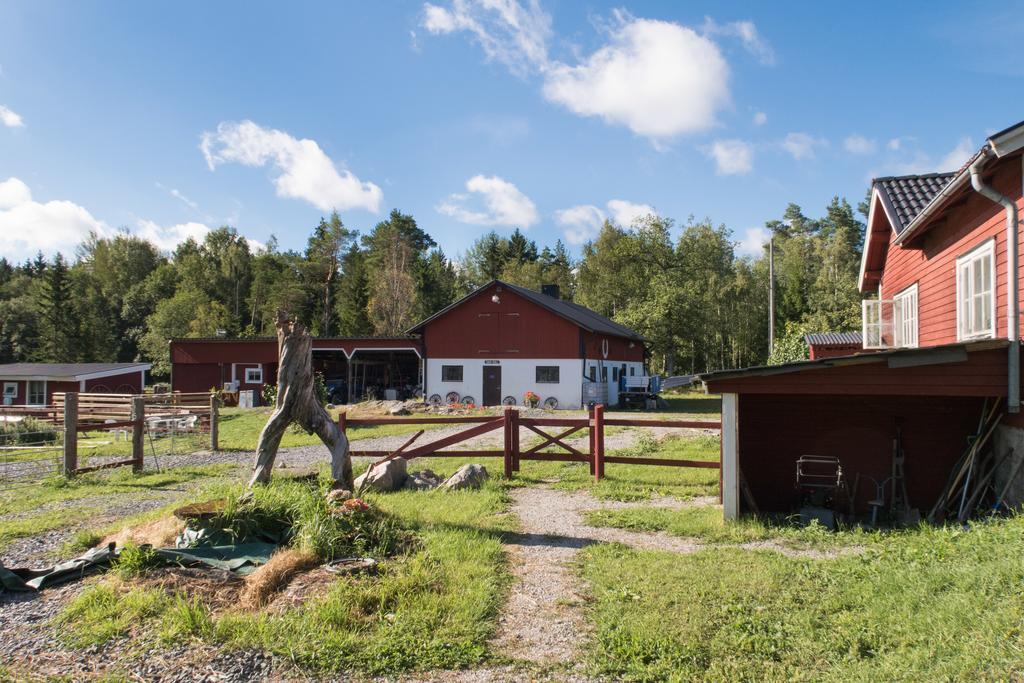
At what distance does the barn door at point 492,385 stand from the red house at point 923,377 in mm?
20307

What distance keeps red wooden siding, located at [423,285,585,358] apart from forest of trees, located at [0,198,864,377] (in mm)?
15222

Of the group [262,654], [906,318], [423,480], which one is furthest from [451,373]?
[262,654]

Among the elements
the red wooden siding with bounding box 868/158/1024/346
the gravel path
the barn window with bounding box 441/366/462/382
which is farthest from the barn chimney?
the gravel path

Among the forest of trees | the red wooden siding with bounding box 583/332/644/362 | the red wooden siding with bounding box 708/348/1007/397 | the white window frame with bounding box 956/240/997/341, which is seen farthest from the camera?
the forest of trees

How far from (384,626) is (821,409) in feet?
26.1

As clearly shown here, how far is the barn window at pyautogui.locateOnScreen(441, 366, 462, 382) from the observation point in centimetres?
3189

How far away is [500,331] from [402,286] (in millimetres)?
25471

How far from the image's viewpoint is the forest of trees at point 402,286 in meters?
48.4

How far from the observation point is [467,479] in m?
10.6

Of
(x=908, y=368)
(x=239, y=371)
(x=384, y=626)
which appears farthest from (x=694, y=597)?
(x=239, y=371)

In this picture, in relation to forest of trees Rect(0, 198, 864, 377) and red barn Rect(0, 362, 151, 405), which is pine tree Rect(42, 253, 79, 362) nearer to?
forest of trees Rect(0, 198, 864, 377)

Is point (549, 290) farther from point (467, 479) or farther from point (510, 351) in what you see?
point (467, 479)

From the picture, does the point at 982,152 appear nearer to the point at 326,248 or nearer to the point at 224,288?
the point at 326,248

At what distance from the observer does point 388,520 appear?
7320mm
